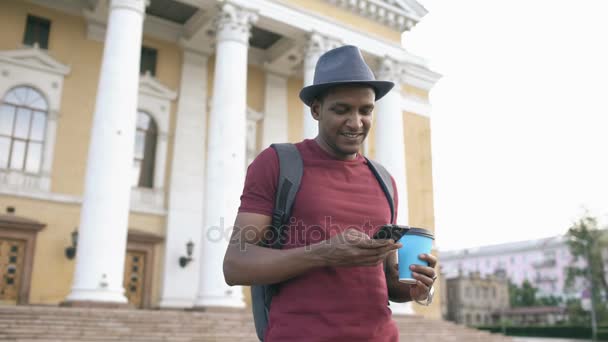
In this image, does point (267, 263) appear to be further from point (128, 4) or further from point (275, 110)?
point (275, 110)

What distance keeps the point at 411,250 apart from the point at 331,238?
15.7 inches

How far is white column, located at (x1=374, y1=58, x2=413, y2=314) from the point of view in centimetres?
2033

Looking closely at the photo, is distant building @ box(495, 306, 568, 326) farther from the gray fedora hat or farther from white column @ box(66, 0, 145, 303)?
the gray fedora hat

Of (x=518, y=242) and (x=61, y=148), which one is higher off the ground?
(x=518, y=242)

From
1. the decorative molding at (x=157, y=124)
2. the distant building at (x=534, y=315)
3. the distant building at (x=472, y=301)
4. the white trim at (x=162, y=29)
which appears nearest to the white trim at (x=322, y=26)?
the white trim at (x=162, y=29)

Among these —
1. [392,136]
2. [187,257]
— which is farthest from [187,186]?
[392,136]

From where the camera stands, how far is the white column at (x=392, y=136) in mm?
20328

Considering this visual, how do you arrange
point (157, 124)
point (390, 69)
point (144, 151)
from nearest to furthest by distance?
point (144, 151)
point (157, 124)
point (390, 69)

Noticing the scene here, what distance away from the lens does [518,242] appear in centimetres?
10881

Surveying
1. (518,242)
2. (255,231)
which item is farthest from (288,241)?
(518,242)

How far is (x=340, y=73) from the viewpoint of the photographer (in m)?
2.20

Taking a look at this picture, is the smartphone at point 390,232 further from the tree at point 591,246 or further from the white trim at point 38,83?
the tree at point 591,246

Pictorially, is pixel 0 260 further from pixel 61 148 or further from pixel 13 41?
pixel 13 41

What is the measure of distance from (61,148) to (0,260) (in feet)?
12.9
